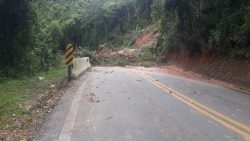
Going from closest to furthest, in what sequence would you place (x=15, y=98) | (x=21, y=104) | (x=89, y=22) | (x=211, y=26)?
(x=21, y=104) → (x=15, y=98) → (x=211, y=26) → (x=89, y=22)

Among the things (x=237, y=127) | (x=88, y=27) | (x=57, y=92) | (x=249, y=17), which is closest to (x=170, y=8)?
(x=249, y=17)

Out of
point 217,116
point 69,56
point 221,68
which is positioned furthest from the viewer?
point 221,68

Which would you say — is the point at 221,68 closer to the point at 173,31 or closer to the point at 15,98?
the point at 173,31

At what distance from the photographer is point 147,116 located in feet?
27.7

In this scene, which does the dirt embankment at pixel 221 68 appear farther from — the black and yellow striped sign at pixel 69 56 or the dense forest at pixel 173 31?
the black and yellow striped sign at pixel 69 56

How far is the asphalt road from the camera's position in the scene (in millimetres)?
6855

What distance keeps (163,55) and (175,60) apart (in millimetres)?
3677

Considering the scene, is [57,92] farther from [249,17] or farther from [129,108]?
[249,17]

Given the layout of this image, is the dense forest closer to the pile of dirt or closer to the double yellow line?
the pile of dirt

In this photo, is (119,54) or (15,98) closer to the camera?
(15,98)

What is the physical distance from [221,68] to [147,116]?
477 inches

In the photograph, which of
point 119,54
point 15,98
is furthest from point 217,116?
point 119,54

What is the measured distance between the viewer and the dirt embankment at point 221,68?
666 inches

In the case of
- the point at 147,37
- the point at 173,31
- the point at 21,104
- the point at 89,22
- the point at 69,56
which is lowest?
the point at 21,104
